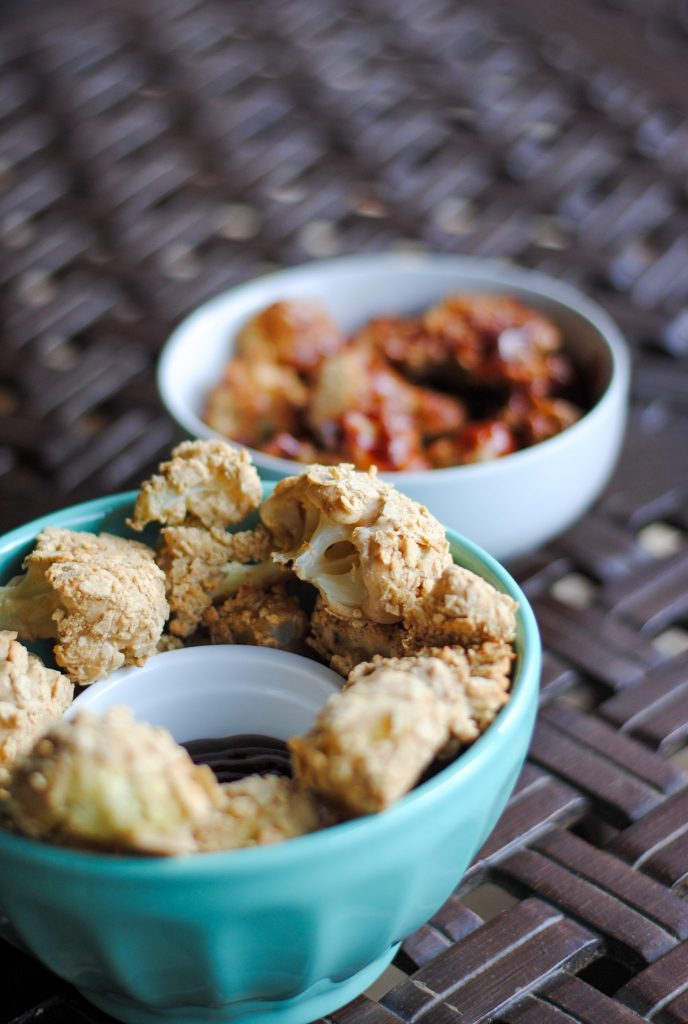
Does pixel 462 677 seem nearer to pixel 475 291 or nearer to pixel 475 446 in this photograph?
pixel 475 446

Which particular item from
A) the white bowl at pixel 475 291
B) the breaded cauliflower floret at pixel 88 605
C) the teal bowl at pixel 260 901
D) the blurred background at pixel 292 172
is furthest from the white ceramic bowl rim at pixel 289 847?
the blurred background at pixel 292 172

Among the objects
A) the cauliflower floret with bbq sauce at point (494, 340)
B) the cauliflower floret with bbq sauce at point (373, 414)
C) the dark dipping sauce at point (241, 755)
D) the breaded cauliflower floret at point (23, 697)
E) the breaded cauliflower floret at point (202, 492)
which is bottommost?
the cauliflower floret with bbq sauce at point (494, 340)

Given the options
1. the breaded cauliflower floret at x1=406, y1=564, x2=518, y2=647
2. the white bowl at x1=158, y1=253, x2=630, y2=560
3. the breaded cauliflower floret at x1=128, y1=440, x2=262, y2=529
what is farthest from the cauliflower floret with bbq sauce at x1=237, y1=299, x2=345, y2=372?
the breaded cauliflower floret at x1=406, y1=564, x2=518, y2=647

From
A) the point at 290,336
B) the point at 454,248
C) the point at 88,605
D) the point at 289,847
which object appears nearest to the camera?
the point at 289,847

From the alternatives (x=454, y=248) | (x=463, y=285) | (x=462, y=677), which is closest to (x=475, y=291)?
(x=463, y=285)

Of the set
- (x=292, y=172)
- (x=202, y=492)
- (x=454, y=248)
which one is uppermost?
(x=202, y=492)

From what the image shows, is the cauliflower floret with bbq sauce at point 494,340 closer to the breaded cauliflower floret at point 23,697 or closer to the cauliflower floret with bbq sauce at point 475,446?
the cauliflower floret with bbq sauce at point 475,446

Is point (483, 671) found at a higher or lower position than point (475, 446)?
higher
